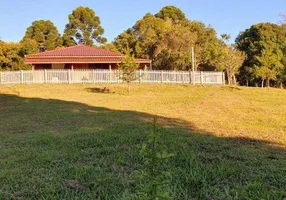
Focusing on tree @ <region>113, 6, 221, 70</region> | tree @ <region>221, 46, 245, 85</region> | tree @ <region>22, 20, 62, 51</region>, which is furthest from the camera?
tree @ <region>22, 20, 62, 51</region>

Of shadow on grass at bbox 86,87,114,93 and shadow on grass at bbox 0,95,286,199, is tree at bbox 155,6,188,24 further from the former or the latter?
shadow on grass at bbox 0,95,286,199

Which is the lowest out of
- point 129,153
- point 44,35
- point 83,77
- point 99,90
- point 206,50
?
point 129,153

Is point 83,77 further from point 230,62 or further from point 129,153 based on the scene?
point 129,153

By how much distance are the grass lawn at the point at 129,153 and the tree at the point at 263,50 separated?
82.7 feet

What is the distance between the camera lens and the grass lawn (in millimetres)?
3422

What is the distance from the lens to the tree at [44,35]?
44.9 meters

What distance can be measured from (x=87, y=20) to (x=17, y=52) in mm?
11170

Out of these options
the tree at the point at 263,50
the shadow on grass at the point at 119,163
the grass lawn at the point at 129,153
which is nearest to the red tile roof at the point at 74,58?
the tree at the point at 263,50

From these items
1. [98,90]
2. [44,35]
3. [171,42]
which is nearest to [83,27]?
[44,35]

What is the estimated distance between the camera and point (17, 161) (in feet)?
15.0

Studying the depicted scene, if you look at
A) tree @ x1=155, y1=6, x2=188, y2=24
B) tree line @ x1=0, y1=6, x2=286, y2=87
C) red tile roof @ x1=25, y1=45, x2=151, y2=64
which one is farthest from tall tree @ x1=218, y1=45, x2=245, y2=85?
tree @ x1=155, y1=6, x2=188, y2=24

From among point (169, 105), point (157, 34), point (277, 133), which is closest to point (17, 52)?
point (157, 34)

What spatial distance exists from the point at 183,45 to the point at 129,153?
91.3 ft

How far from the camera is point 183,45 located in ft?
104
